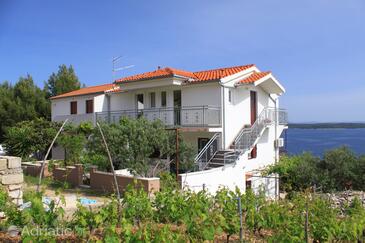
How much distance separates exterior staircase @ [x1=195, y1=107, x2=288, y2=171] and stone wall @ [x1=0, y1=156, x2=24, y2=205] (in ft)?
30.3

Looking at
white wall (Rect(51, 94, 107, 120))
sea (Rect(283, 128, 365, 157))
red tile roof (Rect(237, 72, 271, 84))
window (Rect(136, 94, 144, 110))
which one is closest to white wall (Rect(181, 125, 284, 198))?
sea (Rect(283, 128, 365, 157))

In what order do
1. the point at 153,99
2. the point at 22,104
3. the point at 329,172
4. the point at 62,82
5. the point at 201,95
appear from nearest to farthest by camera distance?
the point at 329,172, the point at 201,95, the point at 153,99, the point at 22,104, the point at 62,82

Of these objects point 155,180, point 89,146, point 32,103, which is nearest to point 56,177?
point 89,146

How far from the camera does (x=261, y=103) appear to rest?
22250 millimetres

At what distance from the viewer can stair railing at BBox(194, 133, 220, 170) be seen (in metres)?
16.7

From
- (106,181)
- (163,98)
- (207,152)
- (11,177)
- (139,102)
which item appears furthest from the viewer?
(139,102)

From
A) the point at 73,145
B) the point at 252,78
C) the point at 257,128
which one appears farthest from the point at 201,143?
the point at 73,145

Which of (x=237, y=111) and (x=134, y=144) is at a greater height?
(x=237, y=111)

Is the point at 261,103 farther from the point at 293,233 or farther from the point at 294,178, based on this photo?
the point at 293,233

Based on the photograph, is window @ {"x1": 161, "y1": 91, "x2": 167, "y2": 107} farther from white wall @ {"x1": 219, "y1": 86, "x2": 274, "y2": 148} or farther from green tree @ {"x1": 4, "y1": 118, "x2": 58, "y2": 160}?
green tree @ {"x1": 4, "y1": 118, "x2": 58, "y2": 160}

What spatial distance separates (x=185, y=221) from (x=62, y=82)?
37.5 m

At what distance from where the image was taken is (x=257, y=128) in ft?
65.0

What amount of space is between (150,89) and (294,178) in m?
10.2

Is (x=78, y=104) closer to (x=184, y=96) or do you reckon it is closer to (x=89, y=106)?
(x=89, y=106)
